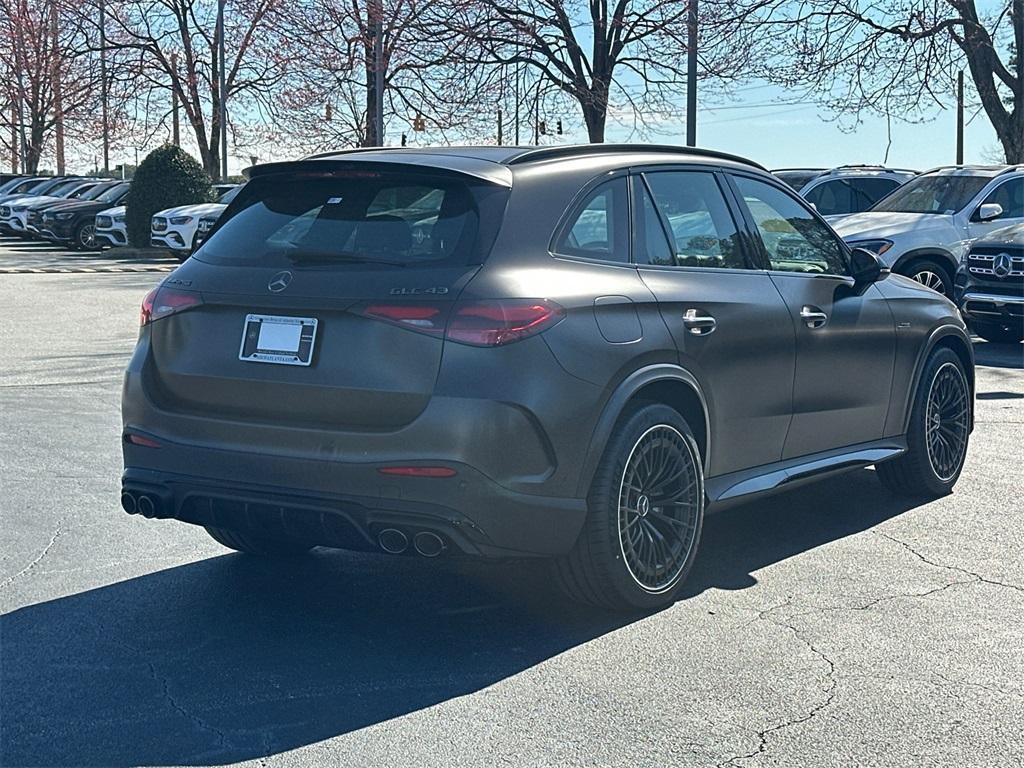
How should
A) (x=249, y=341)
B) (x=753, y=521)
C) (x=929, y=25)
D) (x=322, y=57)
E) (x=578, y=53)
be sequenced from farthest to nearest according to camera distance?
1. (x=322, y=57)
2. (x=578, y=53)
3. (x=929, y=25)
4. (x=753, y=521)
5. (x=249, y=341)

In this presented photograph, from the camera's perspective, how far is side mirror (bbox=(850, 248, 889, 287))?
22.2ft

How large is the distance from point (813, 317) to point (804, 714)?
2400 millimetres

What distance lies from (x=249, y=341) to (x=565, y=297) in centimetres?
109

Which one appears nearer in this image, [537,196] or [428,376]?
[428,376]

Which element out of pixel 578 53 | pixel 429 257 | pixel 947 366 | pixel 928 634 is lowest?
pixel 928 634

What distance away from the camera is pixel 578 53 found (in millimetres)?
30641

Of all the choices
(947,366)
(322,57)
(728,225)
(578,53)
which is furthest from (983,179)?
(322,57)

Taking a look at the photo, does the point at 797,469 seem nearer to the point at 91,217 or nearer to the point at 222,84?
the point at 91,217

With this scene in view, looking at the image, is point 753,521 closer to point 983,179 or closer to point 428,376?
point 428,376

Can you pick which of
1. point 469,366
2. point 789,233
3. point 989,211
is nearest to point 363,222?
point 469,366

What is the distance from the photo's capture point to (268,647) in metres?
4.93

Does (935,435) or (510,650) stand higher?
(935,435)

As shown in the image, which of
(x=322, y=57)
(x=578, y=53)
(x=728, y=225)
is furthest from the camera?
(x=322, y=57)

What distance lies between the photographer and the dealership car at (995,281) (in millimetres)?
13773
